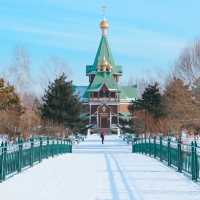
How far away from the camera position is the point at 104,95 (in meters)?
100

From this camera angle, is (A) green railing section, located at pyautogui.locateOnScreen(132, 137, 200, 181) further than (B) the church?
No

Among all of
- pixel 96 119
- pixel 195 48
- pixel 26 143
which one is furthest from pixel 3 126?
pixel 96 119

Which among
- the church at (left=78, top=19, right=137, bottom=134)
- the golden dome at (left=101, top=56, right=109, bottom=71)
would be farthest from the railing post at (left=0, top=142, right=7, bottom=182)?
the golden dome at (left=101, top=56, right=109, bottom=71)

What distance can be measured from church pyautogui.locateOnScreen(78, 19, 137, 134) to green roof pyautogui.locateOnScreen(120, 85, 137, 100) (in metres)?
0.69

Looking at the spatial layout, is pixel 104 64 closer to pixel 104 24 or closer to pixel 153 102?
pixel 104 24

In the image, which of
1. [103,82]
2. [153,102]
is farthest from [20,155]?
[103,82]

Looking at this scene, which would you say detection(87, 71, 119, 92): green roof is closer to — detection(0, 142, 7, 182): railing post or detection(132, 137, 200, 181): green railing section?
detection(132, 137, 200, 181): green railing section

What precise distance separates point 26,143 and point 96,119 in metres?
79.5

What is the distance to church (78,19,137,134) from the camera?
9881 cm

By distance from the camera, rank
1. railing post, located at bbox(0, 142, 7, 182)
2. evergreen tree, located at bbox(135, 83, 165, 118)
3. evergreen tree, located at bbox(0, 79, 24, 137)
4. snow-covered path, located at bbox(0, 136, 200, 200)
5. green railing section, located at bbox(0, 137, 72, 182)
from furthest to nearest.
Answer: evergreen tree, located at bbox(135, 83, 165, 118) < evergreen tree, located at bbox(0, 79, 24, 137) < green railing section, located at bbox(0, 137, 72, 182) < railing post, located at bbox(0, 142, 7, 182) < snow-covered path, located at bbox(0, 136, 200, 200)

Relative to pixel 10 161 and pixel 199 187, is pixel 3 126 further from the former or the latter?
pixel 199 187

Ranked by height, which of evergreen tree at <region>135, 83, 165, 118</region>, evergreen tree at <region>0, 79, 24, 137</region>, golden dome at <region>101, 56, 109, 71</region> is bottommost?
evergreen tree at <region>0, 79, 24, 137</region>

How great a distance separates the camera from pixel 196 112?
131 ft

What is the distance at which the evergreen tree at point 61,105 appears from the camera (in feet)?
189
